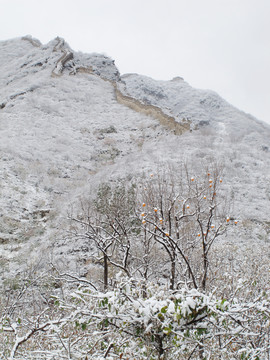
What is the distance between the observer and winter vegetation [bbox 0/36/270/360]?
97.7 inches

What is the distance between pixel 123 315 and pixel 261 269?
4448 mm

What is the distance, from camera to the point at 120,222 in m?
6.61

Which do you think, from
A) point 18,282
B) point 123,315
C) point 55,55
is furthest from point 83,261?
point 55,55

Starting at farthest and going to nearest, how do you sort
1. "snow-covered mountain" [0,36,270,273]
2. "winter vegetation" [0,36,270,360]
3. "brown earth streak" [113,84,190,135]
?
"brown earth streak" [113,84,190,135] < "snow-covered mountain" [0,36,270,273] < "winter vegetation" [0,36,270,360]

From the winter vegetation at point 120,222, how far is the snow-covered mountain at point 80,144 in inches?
3.8

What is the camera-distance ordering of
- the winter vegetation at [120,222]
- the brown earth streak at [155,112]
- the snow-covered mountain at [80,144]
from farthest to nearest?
1. the brown earth streak at [155,112]
2. the snow-covered mountain at [80,144]
3. the winter vegetation at [120,222]

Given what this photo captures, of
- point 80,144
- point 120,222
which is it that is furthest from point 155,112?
point 120,222

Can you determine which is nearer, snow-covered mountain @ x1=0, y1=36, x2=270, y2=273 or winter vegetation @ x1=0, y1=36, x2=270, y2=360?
winter vegetation @ x1=0, y1=36, x2=270, y2=360

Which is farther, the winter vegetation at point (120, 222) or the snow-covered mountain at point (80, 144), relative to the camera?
the snow-covered mountain at point (80, 144)

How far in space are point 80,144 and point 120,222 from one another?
55.8ft

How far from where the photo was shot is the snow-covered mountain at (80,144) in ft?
38.0

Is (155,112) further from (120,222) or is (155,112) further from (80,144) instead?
(120,222)

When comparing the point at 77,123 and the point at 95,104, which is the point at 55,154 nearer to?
the point at 77,123

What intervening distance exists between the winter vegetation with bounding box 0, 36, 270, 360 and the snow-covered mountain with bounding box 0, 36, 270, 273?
96 mm
